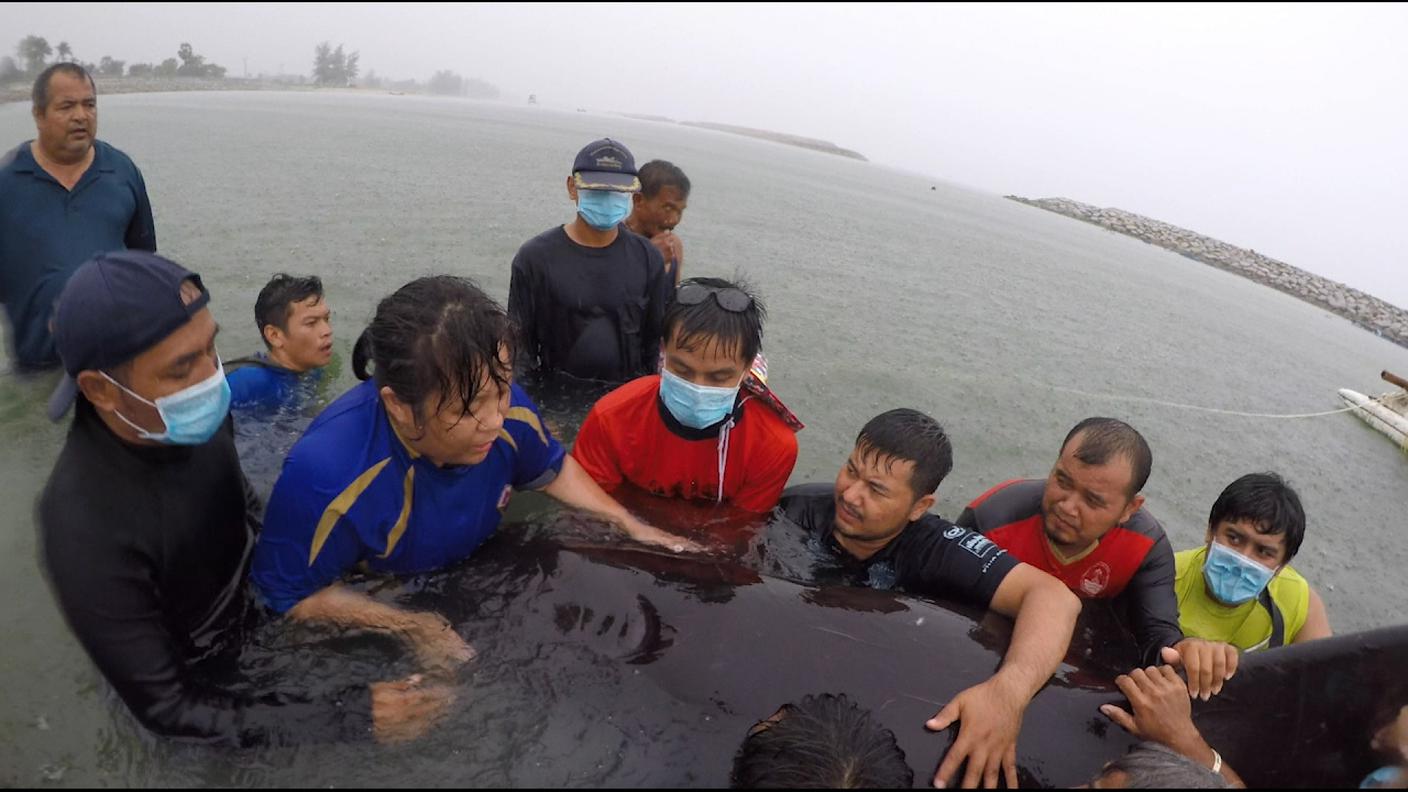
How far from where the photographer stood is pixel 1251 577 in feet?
11.4

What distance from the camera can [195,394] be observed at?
200 centimetres

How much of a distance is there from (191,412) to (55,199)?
3.89 m

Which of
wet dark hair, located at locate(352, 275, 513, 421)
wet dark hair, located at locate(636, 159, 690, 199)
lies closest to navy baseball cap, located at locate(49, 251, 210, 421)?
wet dark hair, located at locate(352, 275, 513, 421)

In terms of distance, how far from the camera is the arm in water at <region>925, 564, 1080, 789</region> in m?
1.96

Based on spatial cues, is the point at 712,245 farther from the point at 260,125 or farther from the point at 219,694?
the point at 260,125

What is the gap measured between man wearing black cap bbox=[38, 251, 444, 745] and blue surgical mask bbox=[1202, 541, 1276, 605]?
344 centimetres

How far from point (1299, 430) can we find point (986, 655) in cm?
1104

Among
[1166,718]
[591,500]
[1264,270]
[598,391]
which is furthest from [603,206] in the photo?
[1264,270]

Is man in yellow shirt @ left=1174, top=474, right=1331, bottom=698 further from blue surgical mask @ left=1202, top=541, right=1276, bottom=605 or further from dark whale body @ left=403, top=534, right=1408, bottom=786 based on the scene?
dark whale body @ left=403, top=534, right=1408, bottom=786

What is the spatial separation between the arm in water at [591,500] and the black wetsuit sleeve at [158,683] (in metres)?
1.18

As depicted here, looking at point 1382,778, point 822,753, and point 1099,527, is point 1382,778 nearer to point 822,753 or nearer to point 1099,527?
point 1099,527

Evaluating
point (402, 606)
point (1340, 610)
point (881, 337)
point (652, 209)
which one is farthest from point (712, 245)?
point (402, 606)

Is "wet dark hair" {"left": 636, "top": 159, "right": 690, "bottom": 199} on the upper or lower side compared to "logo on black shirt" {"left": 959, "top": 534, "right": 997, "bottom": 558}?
upper

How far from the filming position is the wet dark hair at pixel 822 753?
1.66 meters
